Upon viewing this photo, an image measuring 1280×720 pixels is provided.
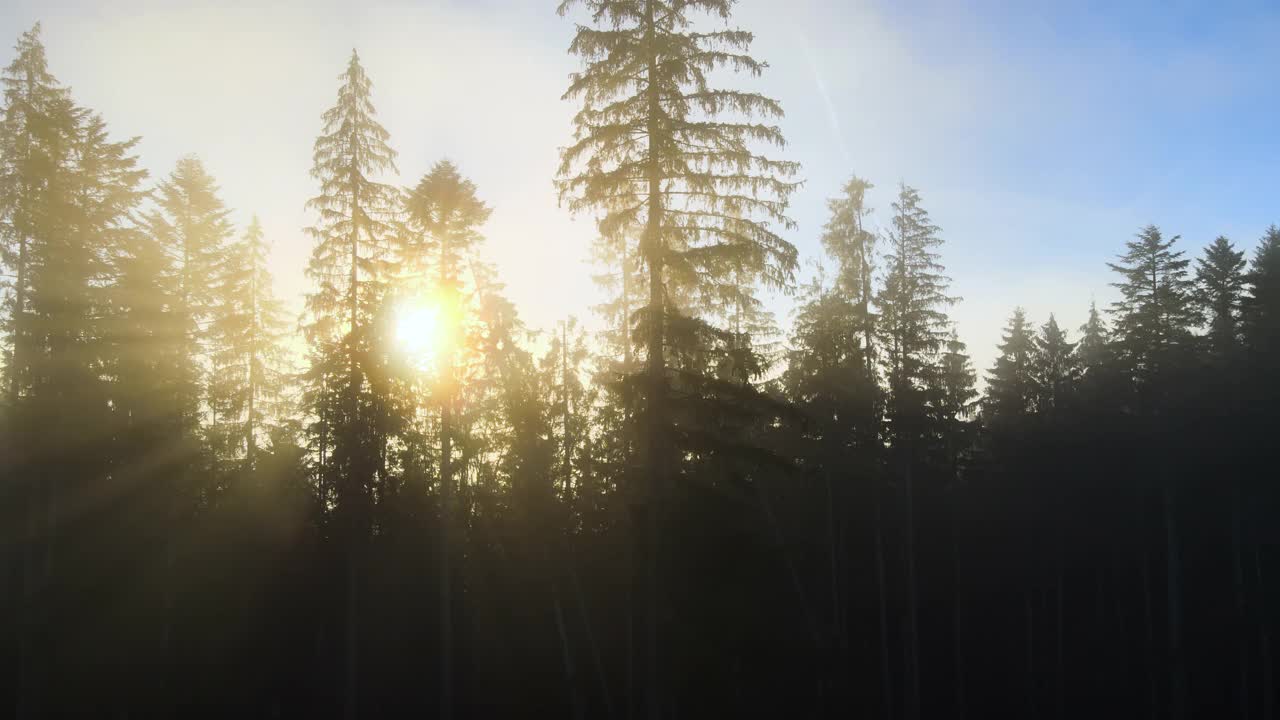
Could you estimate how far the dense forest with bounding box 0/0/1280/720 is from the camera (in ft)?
55.5

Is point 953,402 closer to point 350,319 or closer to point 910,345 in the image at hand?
point 910,345

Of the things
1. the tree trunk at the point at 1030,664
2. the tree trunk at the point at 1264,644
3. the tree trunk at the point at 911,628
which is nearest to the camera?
the tree trunk at the point at 911,628

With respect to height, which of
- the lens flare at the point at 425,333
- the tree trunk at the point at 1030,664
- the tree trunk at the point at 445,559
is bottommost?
the tree trunk at the point at 1030,664

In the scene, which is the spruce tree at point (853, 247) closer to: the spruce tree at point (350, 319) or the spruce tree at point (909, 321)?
the spruce tree at point (909, 321)

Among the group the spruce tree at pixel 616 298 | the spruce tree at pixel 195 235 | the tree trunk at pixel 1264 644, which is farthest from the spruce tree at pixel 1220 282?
the spruce tree at pixel 195 235

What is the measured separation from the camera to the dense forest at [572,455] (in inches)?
666

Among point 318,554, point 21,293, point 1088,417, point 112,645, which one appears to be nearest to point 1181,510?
point 1088,417

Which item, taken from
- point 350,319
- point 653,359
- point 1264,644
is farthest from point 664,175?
point 1264,644

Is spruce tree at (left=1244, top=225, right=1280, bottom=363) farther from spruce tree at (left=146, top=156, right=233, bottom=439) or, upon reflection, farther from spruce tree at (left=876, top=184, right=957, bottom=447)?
spruce tree at (left=146, top=156, right=233, bottom=439)

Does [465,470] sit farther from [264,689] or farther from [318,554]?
[264,689]

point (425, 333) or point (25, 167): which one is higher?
point (25, 167)

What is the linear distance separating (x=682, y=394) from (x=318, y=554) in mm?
14930

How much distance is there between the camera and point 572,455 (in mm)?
31797

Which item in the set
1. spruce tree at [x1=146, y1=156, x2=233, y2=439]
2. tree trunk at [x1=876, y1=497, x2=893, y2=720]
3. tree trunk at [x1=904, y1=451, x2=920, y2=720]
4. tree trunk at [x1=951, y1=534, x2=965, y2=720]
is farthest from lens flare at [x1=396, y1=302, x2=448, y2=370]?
tree trunk at [x1=951, y1=534, x2=965, y2=720]
